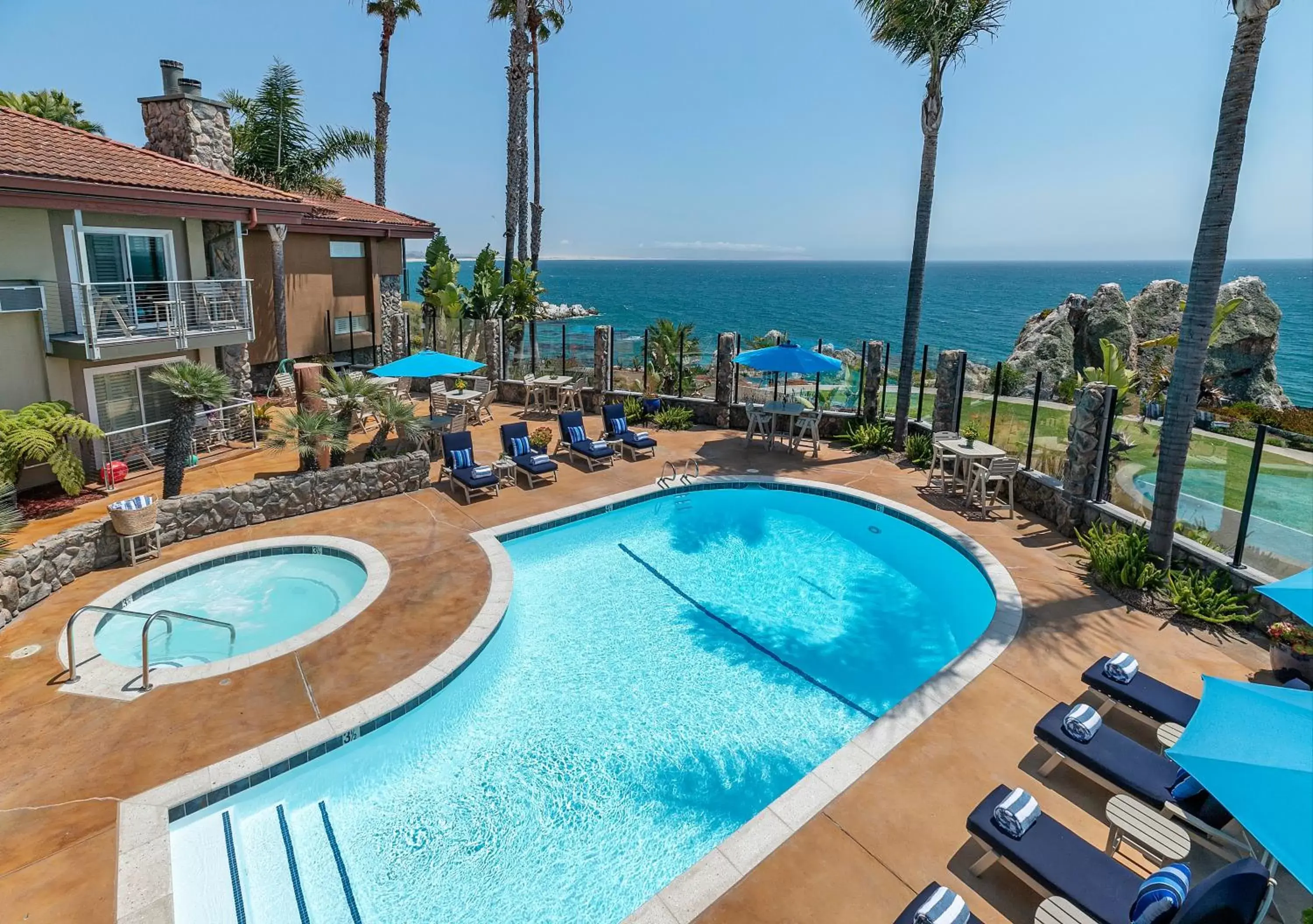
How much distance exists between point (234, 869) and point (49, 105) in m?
25.6

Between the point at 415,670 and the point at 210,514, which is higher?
the point at 210,514

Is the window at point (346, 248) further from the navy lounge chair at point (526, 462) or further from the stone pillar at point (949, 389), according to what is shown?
the stone pillar at point (949, 389)

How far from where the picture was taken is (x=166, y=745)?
697cm

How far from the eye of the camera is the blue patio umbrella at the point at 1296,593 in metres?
4.93

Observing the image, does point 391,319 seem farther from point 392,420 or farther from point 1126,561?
point 1126,561

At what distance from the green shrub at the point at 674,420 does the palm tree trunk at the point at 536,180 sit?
12.5 m

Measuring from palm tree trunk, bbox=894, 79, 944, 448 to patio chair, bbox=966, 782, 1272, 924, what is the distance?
39.1ft

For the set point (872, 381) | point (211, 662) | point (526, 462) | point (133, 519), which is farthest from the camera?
point (872, 381)

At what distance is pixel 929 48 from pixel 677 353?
32.1ft

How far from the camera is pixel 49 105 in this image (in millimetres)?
21453

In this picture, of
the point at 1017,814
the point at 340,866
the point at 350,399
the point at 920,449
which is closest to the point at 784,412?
the point at 920,449

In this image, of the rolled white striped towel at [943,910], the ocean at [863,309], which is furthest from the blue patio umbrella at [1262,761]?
the ocean at [863,309]

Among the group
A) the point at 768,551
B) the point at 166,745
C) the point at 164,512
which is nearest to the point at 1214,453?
the point at 768,551

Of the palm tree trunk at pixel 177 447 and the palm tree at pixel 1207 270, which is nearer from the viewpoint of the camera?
the palm tree at pixel 1207 270
